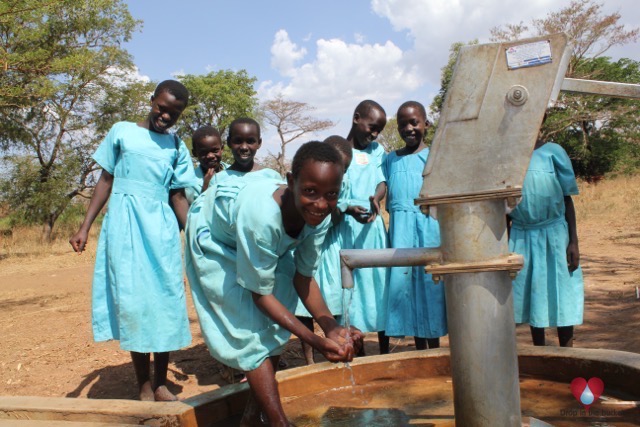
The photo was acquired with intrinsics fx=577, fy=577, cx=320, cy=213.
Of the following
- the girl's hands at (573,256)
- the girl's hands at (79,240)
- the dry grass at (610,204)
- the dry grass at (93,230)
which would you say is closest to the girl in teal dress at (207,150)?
the girl's hands at (79,240)

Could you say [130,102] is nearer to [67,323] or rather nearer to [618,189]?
[67,323]

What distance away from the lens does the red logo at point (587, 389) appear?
1848mm

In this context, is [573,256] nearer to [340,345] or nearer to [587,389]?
[587,389]

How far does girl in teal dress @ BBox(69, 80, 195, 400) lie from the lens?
2557 millimetres

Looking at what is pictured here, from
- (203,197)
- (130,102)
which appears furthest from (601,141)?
(203,197)

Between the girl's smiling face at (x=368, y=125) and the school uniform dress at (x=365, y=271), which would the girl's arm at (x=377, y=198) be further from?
the girl's smiling face at (x=368, y=125)

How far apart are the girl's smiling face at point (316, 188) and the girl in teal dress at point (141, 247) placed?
4.06 ft

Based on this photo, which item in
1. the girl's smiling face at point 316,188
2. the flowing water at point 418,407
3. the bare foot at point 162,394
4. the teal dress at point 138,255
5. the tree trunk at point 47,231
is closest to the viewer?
the girl's smiling face at point 316,188

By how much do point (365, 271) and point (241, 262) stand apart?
1.54 meters

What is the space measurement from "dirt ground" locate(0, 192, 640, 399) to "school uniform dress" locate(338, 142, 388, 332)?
2.27 feet

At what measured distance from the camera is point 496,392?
1294 millimetres

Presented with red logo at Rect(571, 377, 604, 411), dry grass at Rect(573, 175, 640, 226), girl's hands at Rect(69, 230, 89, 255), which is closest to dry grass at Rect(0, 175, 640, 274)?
dry grass at Rect(573, 175, 640, 226)

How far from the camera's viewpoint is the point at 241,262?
5.72 ft

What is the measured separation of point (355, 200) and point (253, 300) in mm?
1451
